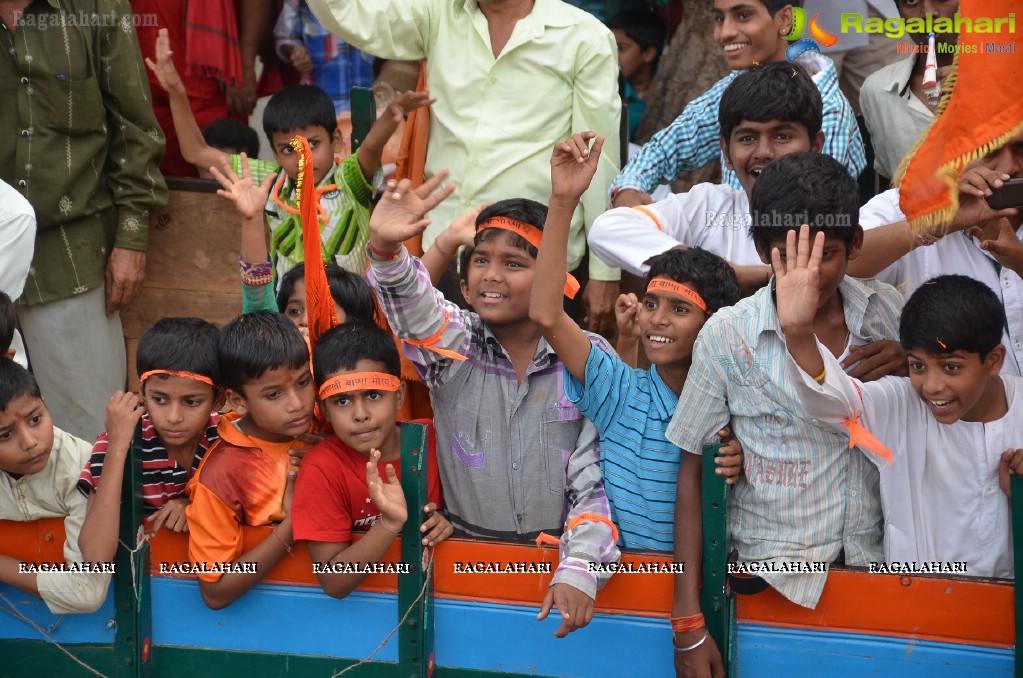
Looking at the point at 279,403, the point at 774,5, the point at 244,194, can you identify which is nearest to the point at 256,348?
the point at 279,403

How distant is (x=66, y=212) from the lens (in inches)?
179

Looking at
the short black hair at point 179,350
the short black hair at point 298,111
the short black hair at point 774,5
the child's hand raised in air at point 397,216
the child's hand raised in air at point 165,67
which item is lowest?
the short black hair at point 179,350

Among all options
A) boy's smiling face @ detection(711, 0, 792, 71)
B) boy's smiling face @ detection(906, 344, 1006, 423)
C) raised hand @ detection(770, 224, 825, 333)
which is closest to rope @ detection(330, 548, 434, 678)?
raised hand @ detection(770, 224, 825, 333)

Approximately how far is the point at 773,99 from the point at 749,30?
24.5 inches

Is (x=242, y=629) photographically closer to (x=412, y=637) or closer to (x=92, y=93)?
(x=412, y=637)

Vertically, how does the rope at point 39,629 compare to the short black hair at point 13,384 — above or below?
below

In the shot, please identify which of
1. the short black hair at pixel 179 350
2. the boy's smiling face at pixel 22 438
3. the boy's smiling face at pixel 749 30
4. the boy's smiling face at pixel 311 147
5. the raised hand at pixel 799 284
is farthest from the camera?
the boy's smiling face at pixel 311 147

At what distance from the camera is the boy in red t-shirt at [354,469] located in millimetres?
2980

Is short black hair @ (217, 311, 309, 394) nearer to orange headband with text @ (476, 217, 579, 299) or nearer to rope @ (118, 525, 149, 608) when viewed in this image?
rope @ (118, 525, 149, 608)

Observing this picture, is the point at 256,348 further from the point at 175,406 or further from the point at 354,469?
the point at 354,469

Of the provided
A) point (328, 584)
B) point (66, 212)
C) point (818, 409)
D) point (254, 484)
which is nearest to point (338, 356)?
point (254, 484)

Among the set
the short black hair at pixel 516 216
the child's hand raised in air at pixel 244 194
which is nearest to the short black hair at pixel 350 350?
the short black hair at pixel 516 216

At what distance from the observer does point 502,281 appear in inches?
129

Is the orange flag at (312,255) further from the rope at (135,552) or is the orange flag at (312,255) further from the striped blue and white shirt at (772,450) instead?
the striped blue and white shirt at (772,450)
